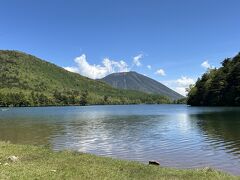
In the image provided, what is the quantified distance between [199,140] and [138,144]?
993 centimetres

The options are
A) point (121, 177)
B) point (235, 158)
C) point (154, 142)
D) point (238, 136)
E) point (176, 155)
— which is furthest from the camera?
point (238, 136)

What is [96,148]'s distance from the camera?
45.9 meters

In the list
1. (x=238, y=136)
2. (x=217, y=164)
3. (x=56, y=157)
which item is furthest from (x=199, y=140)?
(x=56, y=157)

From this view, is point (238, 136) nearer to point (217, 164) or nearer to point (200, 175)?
point (217, 164)

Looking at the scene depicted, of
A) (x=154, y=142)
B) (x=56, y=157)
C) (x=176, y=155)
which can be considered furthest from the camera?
(x=154, y=142)

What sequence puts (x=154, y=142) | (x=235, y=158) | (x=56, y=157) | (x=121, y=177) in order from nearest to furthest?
(x=121, y=177)
(x=56, y=157)
(x=235, y=158)
(x=154, y=142)

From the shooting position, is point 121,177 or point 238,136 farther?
point 238,136

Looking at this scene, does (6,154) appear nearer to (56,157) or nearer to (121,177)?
(56,157)

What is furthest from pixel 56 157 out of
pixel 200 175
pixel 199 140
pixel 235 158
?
pixel 199 140

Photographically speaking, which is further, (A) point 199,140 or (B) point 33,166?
(A) point 199,140

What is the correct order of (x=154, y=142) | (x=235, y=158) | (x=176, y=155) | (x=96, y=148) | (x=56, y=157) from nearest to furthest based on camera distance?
(x=56, y=157), (x=235, y=158), (x=176, y=155), (x=96, y=148), (x=154, y=142)

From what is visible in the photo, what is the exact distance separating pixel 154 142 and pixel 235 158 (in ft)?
51.0

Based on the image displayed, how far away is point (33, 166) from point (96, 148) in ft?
66.0

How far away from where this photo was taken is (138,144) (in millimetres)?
48688
